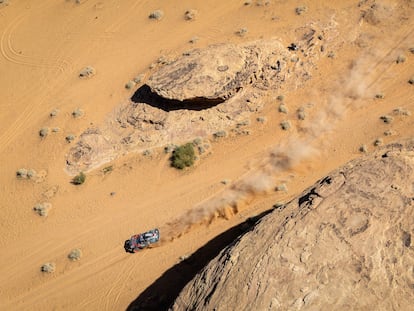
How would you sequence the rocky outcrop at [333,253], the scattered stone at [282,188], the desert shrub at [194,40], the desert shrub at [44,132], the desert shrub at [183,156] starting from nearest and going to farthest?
the rocky outcrop at [333,253], the scattered stone at [282,188], the desert shrub at [183,156], the desert shrub at [44,132], the desert shrub at [194,40]

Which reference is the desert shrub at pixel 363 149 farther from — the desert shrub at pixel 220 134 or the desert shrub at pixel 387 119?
the desert shrub at pixel 220 134

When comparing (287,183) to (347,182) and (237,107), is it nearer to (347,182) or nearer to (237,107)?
(237,107)

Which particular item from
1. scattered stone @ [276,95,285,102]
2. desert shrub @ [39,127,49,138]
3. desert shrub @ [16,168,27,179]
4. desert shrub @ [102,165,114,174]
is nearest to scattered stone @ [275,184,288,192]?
scattered stone @ [276,95,285,102]

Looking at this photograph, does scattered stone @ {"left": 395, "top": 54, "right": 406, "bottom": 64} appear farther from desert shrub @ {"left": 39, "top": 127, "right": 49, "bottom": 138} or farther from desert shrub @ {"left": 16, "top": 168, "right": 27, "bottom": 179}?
desert shrub @ {"left": 16, "top": 168, "right": 27, "bottom": 179}

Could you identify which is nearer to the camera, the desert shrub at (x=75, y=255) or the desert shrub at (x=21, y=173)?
the desert shrub at (x=75, y=255)

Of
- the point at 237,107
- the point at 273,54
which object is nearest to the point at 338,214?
the point at 237,107

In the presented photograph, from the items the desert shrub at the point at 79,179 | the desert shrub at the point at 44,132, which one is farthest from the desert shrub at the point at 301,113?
the desert shrub at the point at 44,132

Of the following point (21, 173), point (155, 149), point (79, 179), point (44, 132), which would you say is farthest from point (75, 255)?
point (44, 132)
